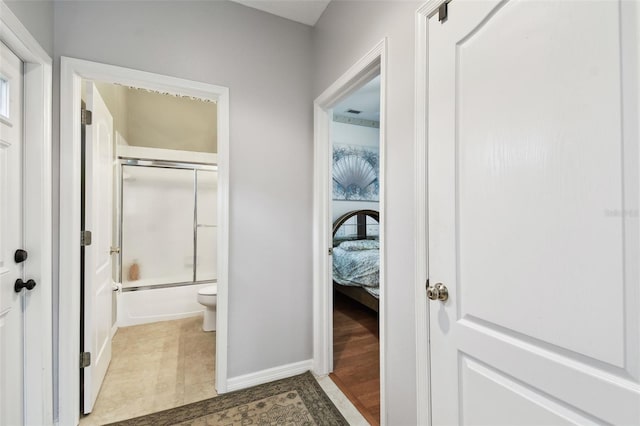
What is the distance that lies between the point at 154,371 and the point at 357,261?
6.79 feet

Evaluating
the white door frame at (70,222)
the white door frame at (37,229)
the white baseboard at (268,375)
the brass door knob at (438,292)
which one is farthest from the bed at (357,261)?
the white door frame at (37,229)

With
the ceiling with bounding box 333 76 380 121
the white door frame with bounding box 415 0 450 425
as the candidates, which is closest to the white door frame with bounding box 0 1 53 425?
the white door frame with bounding box 415 0 450 425

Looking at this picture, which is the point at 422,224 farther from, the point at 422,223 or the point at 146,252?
the point at 146,252

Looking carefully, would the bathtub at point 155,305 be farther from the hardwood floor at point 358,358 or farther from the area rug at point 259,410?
the hardwood floor at point 358,358

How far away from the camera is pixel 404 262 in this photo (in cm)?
130

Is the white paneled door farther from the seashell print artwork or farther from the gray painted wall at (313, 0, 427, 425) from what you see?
the seashell print artwork

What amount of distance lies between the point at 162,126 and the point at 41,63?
228cm

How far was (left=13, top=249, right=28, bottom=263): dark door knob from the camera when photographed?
4.30 feet

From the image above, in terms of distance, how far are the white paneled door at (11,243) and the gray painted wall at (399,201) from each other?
5.70 ft

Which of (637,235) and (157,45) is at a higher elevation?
(157,45)

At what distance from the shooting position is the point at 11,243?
1.30 m

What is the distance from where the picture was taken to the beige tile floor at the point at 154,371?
5.70 feet

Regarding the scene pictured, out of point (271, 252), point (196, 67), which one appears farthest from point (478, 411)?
point (196, 67)

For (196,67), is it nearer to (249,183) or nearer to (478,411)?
(249,183)
